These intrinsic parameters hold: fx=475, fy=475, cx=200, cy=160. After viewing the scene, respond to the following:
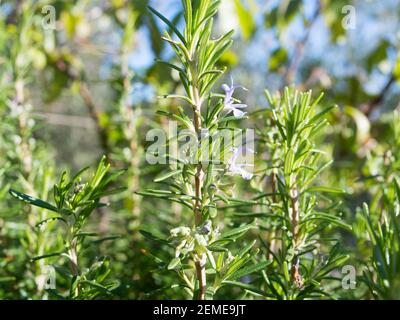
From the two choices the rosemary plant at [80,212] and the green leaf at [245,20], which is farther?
the green leaf at [245,20]

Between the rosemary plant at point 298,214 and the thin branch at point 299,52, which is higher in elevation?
the thin branch at point 299,52

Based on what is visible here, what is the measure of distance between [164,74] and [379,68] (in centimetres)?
87

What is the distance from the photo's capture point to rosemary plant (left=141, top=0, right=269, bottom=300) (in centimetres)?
52

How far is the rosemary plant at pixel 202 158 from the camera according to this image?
1.69 ft

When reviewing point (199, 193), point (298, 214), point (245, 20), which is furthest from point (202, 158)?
point (245, 20)

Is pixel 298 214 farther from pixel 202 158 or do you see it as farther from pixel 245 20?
pixel 245 20

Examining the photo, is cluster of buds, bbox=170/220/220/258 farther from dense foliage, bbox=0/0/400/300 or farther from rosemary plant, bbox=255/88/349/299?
rosemary plant, bbox=255/88/349/299

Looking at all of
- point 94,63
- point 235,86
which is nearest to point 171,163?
point 235,86

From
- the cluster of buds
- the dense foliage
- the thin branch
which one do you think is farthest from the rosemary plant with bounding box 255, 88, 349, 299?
the thin branch

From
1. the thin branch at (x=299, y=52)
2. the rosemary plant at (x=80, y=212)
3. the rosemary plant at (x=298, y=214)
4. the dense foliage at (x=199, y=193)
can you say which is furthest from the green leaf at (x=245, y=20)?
the rosemary plant at (x=80, y=212)

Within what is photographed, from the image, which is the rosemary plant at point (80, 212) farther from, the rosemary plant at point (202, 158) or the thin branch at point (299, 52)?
the thin branch at point (299, 52)
